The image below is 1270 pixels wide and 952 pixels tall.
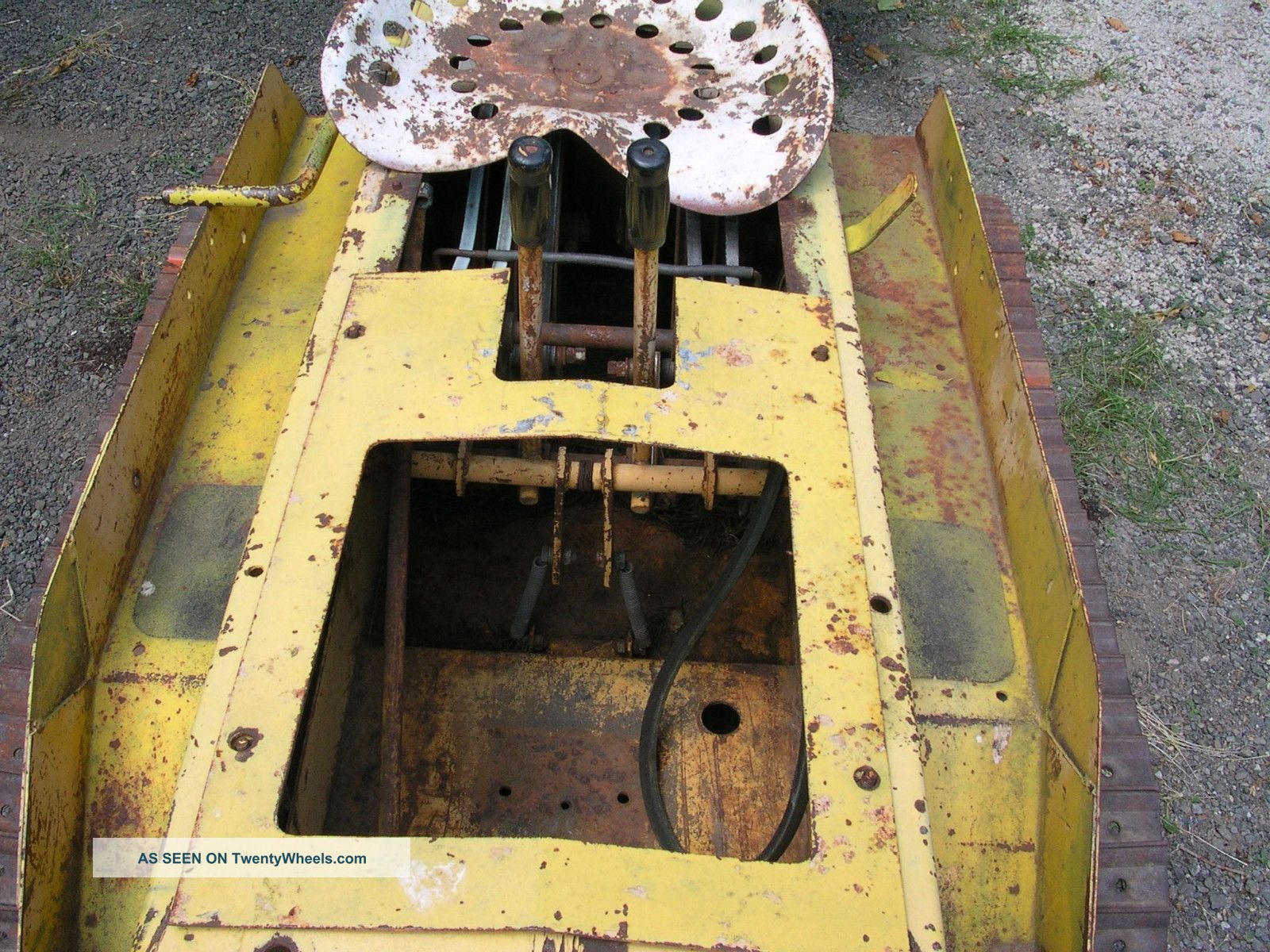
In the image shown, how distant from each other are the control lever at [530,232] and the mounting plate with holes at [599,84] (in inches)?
20.2

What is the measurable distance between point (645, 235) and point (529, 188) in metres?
0.20

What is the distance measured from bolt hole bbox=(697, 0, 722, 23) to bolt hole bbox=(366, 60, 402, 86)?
2.45ft

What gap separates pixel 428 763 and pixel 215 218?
1233 millimetres

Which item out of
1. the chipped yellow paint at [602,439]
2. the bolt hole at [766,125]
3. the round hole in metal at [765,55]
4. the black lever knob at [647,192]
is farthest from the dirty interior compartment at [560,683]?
the round hole in metal at [765,55]

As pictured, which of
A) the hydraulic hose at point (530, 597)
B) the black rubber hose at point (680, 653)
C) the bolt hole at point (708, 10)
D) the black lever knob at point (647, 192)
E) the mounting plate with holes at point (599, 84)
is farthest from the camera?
the bolt hole at point (708, 10)

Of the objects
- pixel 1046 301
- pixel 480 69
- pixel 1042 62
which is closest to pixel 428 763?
pixel 480 69

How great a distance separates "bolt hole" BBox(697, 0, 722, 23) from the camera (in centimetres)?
271

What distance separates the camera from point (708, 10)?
2.72 metres

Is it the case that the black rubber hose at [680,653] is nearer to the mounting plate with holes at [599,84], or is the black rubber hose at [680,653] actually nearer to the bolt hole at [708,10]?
the mounting plate with holes at [599,84]

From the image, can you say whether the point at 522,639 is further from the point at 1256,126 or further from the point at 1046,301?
the point at 1256,126

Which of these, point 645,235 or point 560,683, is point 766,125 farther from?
point 560,683

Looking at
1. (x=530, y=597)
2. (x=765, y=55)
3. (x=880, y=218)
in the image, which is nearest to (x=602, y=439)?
(x=530, y=597)

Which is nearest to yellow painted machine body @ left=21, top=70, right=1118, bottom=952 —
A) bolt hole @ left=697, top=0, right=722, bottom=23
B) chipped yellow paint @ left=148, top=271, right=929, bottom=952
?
chipped yellow paint @ left=148, top=271, right=929, bottom=952

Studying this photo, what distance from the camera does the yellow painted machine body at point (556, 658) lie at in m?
1.50
